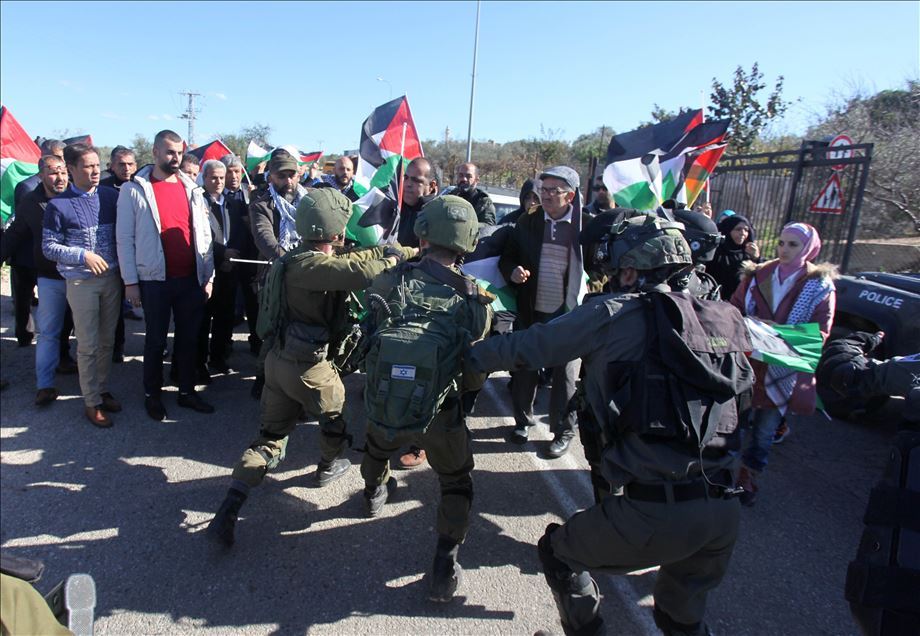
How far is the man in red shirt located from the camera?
4.52 metres

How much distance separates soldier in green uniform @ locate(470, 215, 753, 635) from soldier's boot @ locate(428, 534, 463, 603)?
679 mm

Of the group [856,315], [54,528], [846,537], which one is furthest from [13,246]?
[856,315]

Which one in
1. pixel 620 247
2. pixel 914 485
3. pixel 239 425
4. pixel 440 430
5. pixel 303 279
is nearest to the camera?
pixel 914 485

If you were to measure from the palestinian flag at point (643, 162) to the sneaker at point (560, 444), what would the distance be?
2231mm

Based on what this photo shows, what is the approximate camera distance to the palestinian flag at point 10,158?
6.52 m

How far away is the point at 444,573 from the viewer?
2.90 meters

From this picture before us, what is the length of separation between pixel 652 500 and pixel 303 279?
2.13 metres

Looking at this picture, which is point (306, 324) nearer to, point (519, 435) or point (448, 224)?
point (448, 224)

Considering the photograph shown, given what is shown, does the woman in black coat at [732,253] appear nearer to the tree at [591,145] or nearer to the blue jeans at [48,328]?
the blue jeans at [48,328]

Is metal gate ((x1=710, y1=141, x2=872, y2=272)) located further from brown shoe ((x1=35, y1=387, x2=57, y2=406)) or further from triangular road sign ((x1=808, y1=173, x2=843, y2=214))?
brown shoe ((x1=35, y1=387, x2=57, y2=406))

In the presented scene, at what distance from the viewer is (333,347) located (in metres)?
3.61

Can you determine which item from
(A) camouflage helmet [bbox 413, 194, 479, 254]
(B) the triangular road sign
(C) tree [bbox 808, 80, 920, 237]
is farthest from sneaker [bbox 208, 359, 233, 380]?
(B) the triangular road sign

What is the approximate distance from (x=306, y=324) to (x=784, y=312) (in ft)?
10.5

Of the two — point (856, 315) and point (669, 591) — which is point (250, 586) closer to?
point (669, 591)
